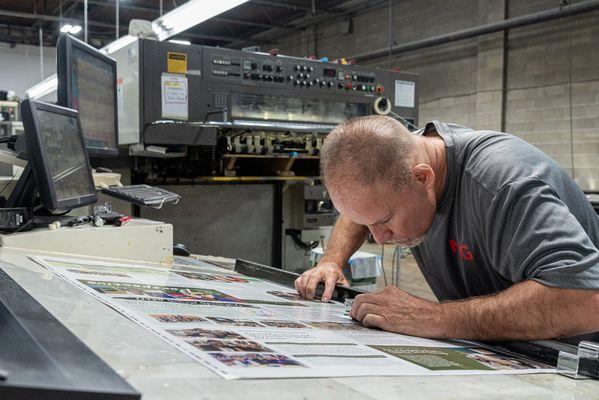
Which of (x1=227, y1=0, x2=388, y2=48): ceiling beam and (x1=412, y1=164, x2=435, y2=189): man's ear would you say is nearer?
(x1=412, y1=164, x2=435, y2=189): man's ear

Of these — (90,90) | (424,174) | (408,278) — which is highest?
(90,90)

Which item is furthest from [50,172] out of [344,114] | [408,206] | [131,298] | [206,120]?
[344,114]

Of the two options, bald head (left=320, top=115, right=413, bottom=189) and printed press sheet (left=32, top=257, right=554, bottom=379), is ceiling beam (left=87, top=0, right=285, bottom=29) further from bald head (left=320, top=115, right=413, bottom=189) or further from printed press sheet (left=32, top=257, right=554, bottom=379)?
bald head (left=320, top=115, right=413, bottom=189)

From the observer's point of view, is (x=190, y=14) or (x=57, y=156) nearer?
(x=57, y=156)

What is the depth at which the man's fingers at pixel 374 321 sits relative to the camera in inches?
46.8

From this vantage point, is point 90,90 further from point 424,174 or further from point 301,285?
point 424,174

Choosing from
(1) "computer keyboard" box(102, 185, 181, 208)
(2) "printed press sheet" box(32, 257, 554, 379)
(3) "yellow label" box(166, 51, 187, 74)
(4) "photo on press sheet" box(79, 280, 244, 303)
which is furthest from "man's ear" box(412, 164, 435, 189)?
(3) "yellow label" box(166, 51, 187, 74)

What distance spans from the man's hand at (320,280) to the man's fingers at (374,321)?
0.31 m

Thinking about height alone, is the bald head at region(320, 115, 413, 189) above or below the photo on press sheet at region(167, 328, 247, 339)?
above

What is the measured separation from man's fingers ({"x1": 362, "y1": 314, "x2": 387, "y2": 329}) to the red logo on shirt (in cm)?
31

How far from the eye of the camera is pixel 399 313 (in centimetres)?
120

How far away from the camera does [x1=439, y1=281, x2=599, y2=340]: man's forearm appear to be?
42.9 inches

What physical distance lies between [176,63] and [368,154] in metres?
2.08

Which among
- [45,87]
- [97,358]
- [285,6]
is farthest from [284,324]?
[285,6]
